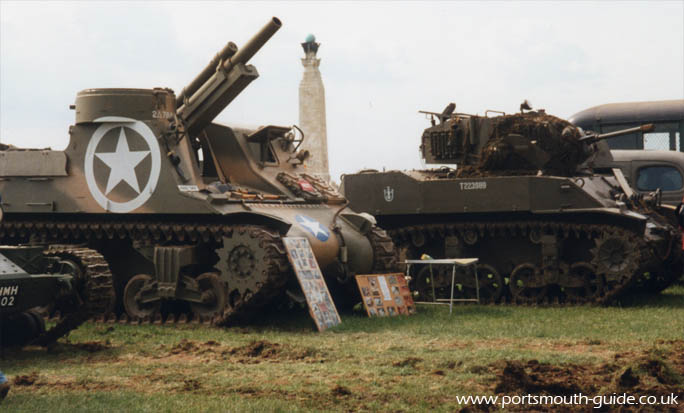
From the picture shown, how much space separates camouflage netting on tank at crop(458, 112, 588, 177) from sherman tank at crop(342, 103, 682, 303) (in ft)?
0.06

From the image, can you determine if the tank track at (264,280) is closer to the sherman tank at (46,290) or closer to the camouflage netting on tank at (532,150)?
the sherman tank at (46,290)

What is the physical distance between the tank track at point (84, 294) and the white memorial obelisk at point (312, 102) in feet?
92.6

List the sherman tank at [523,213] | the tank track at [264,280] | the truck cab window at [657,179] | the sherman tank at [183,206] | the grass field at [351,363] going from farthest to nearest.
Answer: the truck cab window at [657,179] < the sherman tank at [523,213] < the sherman tank at [183,206] < the tank track at [264,280] < the grass field at [351,363]

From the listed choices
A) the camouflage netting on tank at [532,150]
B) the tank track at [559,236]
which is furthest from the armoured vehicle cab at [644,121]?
the tank track at [559,236]

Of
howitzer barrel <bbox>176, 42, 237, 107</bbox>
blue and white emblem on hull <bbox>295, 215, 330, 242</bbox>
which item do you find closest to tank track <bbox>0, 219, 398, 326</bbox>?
blue and white emblem on hull <bbox>295, 215, 330, 242</bbox>

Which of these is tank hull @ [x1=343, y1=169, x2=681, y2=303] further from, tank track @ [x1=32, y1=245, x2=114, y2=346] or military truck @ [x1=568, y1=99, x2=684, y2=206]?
tank track @ [x1=32, y1=245, x2=114, y2=346]

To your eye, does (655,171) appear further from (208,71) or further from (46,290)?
(46,290)

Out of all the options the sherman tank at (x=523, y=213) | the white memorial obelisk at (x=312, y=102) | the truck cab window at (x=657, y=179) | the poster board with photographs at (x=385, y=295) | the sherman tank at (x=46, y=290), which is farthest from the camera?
the white memorial obelisk at (x=312, y=102)

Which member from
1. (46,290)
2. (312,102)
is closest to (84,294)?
(46,290)

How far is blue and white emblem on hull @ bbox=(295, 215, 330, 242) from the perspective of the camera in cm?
1481

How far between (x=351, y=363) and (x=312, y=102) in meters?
30.6

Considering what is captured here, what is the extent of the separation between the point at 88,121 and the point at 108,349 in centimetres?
443

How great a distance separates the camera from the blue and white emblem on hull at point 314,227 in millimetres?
14812

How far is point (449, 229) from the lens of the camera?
1895 centimetres
